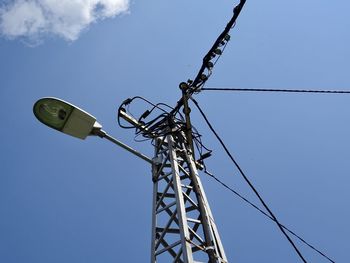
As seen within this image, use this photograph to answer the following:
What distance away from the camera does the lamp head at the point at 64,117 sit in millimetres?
4301

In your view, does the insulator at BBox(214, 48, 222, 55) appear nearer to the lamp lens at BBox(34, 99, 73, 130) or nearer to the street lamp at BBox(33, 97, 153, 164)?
the street lamp at BBox(33, 97, 153, 164)

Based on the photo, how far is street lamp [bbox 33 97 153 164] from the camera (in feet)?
14.1

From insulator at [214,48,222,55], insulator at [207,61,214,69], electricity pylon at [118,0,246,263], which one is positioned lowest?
electricity pylon at [118,0,246,263]

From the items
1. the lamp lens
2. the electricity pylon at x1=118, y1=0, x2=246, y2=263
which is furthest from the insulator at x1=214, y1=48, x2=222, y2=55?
the lamp lens

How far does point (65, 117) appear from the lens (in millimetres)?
4414

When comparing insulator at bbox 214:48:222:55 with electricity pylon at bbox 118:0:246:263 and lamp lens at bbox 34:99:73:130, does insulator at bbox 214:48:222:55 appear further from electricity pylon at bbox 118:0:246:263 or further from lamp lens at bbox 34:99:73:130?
lamp lens at bbox 34:99:73:130

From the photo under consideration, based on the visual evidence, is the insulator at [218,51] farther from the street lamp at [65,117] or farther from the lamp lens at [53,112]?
the lamp lens at [53,112]

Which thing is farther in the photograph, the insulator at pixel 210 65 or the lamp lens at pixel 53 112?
the insulator at pixel 210 65

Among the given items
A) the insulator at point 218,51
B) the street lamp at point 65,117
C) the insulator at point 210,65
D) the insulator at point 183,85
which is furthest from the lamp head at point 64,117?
the insulator at point 218,51

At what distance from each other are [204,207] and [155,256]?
759 mm

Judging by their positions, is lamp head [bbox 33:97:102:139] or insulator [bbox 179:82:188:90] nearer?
lamp head [bbox 33:97:102:139]

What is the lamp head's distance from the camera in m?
4.30

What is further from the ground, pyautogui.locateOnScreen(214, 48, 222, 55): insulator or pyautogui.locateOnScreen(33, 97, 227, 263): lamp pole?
pyautogui.locateOnScreen(214, 48, 222, 55): insulator

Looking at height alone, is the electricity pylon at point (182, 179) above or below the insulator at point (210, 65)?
below
